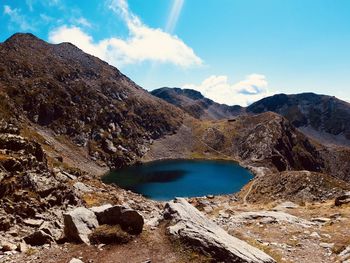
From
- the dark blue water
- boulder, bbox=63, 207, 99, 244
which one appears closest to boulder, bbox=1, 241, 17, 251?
boulder, bbox=63, 207, 99, 244

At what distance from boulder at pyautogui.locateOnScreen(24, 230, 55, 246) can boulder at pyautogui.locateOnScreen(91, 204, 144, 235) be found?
357 cm

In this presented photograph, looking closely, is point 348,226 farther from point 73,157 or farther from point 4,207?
point 73,157

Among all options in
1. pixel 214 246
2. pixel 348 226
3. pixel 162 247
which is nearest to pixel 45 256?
pixel 162 247

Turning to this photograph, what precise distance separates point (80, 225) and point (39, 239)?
8.90 ft

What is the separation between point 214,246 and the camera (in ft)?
68.0

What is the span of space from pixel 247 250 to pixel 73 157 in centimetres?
18494

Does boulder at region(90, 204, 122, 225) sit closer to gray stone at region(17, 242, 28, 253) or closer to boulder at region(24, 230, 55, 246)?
boulder at region(24, 230, 55, 246)

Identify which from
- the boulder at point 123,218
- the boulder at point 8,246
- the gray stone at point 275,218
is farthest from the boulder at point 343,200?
the boulder at point 8,246

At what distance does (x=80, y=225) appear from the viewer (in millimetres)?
23406

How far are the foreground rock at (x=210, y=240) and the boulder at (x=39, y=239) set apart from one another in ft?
26.4

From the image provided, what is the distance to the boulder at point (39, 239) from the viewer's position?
2261 centimetres

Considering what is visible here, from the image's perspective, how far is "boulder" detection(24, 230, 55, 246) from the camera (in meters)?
22.6

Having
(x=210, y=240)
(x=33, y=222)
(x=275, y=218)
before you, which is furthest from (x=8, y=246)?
(x=275, y=218)

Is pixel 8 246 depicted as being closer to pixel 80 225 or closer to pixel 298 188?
pixel 80 225
